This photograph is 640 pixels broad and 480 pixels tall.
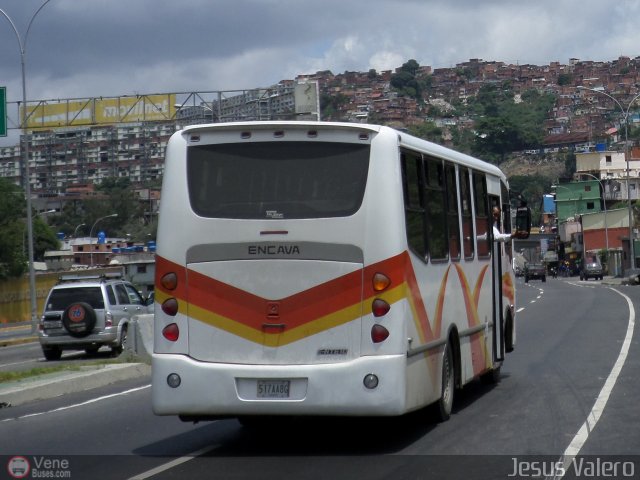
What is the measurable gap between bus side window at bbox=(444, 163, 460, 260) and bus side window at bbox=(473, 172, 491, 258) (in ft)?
4.32

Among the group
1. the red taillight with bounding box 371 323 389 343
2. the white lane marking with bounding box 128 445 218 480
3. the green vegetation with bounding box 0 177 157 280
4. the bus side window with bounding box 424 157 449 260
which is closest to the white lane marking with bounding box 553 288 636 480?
the red taillight with bounding box 371 323 389 343

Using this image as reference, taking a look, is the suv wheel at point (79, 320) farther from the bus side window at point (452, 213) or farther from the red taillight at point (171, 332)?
the red taillight at point (171, 332)

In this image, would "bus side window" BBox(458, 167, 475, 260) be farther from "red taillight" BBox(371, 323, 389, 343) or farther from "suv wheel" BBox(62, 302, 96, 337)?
"suv wheel" BBox(62, 302, 96, 337)

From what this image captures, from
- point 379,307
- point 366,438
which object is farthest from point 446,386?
point 379,307

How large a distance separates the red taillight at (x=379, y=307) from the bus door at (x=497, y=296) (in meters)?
5.56

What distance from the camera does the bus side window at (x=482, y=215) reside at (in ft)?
48.3

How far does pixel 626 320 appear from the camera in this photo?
3100 centimetres

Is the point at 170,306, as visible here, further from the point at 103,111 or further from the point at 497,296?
the point at 103,111

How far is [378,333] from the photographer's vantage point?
10422 millimetres

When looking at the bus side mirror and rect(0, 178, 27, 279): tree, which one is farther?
rect(0, 178, 27, 279): tree

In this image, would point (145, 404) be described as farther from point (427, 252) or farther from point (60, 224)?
point (60, 224)

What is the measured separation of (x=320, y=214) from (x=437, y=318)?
203 centimetres

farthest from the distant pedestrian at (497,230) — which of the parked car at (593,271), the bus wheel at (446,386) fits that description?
the parked car at (593,271)

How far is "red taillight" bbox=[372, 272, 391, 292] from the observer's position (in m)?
10.5
